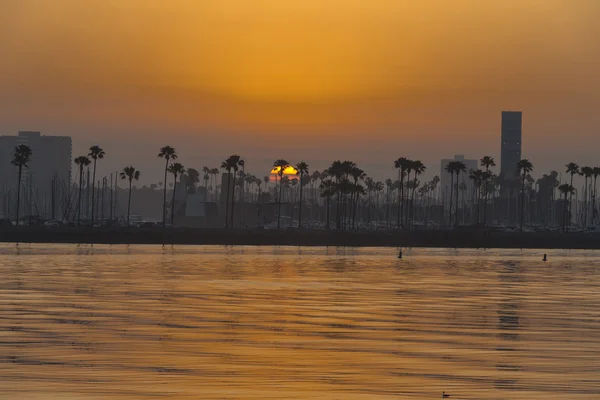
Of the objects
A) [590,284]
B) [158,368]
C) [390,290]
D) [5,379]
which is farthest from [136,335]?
[590,284]

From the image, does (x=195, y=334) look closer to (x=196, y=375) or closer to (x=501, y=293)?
(x=196, y=375)

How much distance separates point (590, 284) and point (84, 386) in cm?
6133

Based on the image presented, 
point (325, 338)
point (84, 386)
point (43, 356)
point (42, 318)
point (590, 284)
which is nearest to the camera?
point (84, 386)

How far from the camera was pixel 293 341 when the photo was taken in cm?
4019

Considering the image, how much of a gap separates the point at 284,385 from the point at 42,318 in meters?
20.2

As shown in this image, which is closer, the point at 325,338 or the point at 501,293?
the point at 325,338

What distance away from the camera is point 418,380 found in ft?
102

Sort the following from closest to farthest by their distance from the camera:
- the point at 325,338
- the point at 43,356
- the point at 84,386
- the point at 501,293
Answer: the point at 84,386 → the point at 43,356 → the point at 325,338 → the point at 501,293

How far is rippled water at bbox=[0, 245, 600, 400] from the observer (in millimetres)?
29594

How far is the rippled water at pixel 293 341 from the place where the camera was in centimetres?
2959

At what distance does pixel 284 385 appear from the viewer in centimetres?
2984

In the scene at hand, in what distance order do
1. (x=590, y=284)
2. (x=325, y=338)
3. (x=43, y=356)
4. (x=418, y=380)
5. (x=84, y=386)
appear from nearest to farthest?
(x=84, y=386)
(x=418, y=380)
(x=43, y=356)
(x=325, y=338)
(x=590, y=284)

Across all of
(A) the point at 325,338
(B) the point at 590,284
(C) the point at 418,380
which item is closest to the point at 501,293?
(B) the point at 590,284

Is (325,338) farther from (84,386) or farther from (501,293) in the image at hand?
(501,293)
